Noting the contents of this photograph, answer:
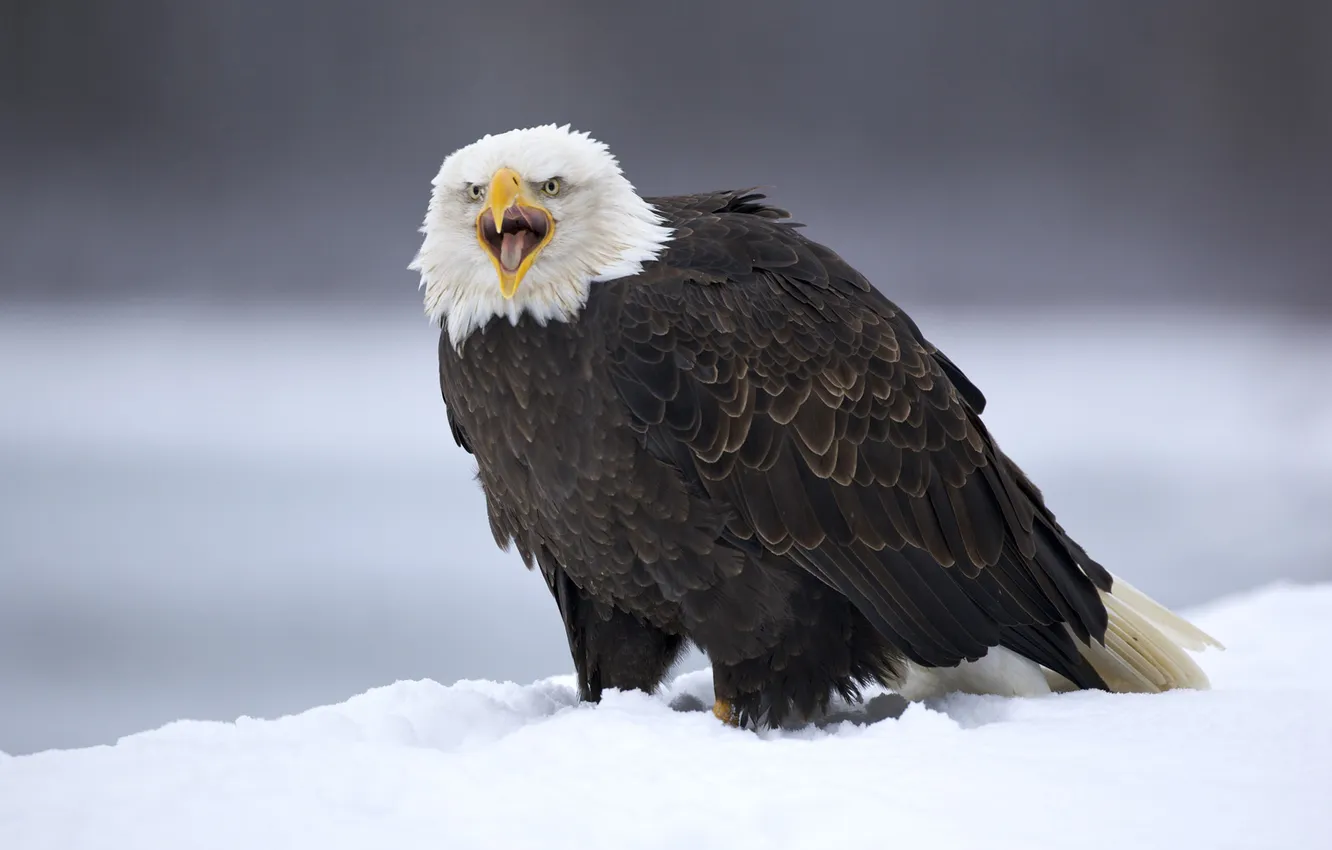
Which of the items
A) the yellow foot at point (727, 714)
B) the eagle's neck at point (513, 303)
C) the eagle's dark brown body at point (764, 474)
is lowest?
the yellow foot at point (727, 714)

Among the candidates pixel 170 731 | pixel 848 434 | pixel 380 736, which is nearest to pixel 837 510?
pixel 848 434

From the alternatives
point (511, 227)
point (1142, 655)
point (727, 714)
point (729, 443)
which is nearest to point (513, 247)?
point (511, 227)

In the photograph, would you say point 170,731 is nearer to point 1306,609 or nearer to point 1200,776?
point 1200,776

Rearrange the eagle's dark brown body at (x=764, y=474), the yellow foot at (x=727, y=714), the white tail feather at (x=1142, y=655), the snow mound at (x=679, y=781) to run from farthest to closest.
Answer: the white tail feather at (x=1142, y=655) → the yellow foot at (x=727, y=714) → the eagle's dark brown body at (x=764, y=474) → the snow mound at (x=679, y=781)

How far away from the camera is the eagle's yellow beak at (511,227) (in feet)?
6.30

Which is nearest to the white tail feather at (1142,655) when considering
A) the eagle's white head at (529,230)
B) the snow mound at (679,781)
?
the snow mound at (679,781)

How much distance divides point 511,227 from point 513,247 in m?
0.05

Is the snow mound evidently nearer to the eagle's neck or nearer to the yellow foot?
the yellow foot

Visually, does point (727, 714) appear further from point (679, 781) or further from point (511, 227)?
point (511, 227)

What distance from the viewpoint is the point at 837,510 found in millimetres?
1930

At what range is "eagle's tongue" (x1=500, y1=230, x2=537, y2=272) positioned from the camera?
1.92m

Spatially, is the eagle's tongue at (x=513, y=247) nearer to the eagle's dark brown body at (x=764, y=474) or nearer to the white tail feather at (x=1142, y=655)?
the eagle's dark brown body at (x=764, y=474)

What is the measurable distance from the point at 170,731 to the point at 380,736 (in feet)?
1.01

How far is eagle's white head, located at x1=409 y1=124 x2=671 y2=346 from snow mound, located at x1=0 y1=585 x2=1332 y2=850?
0.71 metres
